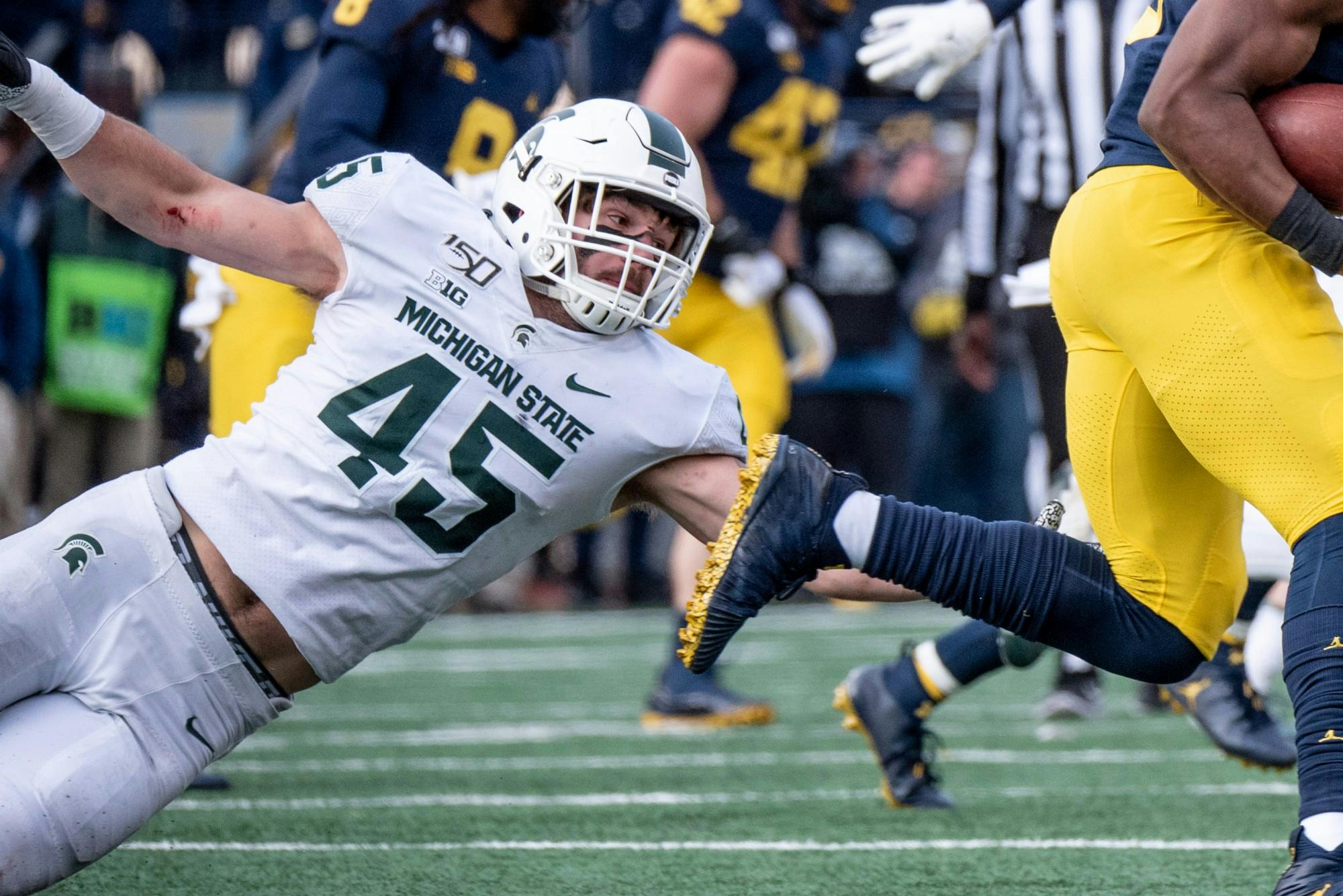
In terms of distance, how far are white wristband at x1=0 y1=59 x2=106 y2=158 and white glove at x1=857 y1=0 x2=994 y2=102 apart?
1.65 m

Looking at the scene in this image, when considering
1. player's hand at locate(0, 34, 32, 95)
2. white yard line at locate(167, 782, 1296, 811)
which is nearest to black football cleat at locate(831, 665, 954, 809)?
white yard line at locate(167, 782, 1296, 811)

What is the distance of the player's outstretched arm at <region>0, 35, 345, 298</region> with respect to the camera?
2.79 metres

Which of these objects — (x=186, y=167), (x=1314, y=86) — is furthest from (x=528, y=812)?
(x=1314, y=86)

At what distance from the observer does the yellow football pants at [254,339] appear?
4242mm

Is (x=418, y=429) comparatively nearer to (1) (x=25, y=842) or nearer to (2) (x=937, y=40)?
(1) (x=25, y=842)

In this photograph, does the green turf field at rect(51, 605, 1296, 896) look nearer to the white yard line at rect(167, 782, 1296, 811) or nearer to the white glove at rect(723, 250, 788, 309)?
the white yard line at rect(167, 782, 1296, 811)

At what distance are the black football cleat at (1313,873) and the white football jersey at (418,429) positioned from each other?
0.96 metres

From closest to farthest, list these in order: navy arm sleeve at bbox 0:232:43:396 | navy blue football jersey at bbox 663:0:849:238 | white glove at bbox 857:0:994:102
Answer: white glove at bbox 857:0:994:102
navy blue football jersey at bbox 663:0:849:238
navy arm sleeve at bbox 0:232:43:396

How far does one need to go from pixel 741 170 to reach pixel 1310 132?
331cm

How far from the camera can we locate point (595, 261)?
A: 2842mm

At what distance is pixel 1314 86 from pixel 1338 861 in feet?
3.50

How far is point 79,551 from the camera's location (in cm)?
279

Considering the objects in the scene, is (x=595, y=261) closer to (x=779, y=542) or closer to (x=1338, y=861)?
(x=779, y=542)

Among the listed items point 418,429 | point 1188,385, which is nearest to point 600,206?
point 418,429
